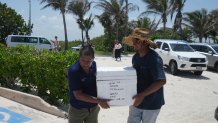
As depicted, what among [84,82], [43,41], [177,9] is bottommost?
[84,82]

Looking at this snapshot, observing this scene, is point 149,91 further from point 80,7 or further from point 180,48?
point 80,7

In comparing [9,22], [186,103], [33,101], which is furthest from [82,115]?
[9,22]

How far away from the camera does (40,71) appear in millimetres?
7914

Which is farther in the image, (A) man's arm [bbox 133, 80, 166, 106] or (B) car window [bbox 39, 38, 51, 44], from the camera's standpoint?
(B) car window [bbox 39, 38, 51, 44]

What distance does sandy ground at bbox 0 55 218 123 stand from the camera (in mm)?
7398

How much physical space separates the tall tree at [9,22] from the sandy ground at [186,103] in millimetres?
23639

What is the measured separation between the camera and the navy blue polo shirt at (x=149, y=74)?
3881 mm

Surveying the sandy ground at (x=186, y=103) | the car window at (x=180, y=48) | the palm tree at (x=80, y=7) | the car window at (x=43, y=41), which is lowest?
the sandy ground at (x=186, y=103)

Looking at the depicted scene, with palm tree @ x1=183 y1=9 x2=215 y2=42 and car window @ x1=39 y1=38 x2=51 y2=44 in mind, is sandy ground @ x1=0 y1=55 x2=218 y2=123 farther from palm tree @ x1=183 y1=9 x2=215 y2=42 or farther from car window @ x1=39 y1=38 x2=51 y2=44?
palm tree @ x1=183 y1=9 x2=215 y2=42

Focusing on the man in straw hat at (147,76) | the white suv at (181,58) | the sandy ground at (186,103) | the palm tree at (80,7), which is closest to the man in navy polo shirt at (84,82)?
the man in straw hat at (147,76)

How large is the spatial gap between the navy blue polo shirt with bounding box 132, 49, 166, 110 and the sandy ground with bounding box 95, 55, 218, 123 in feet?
12.8

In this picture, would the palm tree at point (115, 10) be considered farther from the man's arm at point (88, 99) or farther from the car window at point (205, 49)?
the man's arm at point (88, 99)

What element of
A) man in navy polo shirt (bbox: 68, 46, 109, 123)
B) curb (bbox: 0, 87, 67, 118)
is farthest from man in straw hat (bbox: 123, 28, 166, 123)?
curb (bbox: 0, 87, 67, 118)

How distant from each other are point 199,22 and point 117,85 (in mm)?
44004
